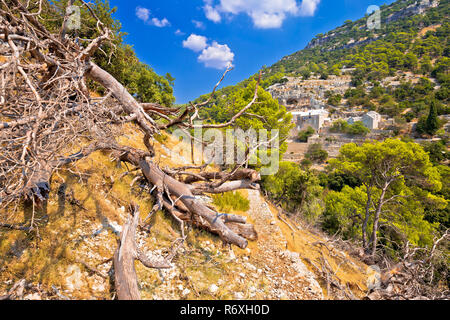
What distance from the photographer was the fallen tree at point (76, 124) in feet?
5.68

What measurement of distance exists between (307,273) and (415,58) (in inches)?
3163

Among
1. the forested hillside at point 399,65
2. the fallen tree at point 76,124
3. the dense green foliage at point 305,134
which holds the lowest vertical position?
the fallen tree at point 76,124

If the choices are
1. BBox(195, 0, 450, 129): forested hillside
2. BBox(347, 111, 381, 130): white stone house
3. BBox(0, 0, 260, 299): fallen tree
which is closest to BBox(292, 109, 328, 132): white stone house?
BBox(347, 111, 381, 130): white stone house

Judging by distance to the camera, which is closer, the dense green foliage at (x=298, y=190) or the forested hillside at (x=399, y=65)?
the dense green foliage at (x=298, y=190)

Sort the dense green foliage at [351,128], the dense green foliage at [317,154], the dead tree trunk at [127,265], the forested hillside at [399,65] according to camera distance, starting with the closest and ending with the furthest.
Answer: the dead tree trunk at [127,265] < the dense green foliage at [317,154] < the dense green foliage at [351,128] < the forested hillside at [399,65]

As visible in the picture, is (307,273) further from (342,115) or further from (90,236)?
(342,115)

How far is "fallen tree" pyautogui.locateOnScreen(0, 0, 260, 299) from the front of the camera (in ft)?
5.68

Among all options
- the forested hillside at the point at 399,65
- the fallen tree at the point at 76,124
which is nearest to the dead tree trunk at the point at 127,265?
the fallen tree at the point at 76,124

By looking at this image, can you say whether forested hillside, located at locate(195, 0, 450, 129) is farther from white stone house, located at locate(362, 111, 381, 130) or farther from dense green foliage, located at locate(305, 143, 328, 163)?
dense green foliage, located at locate(305, 143, 328, 163)

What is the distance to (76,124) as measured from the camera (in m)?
2.30

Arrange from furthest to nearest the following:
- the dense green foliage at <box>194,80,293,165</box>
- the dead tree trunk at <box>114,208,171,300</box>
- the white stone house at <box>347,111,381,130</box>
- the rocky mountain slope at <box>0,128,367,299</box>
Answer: the white stone house at <box>347,111,381,130</box> < the dense green foliage at <box>194,80,293,165</box> < the rocky mountain slope at <box>0,128,367,299</box> < the dead tree trunk at <box>114,208,171,300</box>

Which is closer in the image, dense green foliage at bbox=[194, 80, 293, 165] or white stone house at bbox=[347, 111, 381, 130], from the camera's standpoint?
dense green foliage at bbox=[194, 80, 293, 165]

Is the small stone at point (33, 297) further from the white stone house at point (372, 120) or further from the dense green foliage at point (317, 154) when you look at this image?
the white stone house at point (372, 120)
